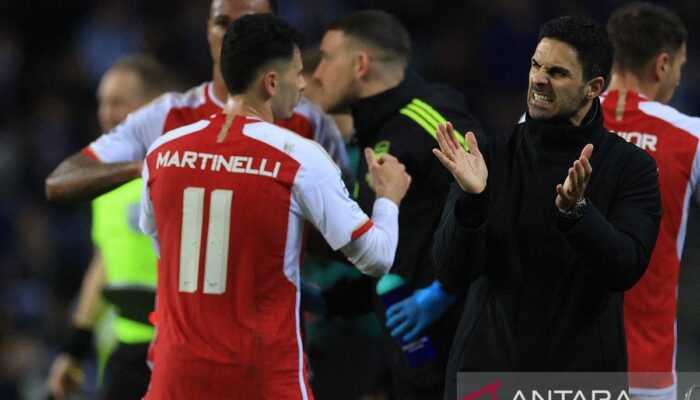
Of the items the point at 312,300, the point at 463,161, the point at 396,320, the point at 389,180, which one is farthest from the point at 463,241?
the point at 312,300

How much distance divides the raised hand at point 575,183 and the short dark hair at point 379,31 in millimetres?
2127

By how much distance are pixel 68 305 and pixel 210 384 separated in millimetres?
6336

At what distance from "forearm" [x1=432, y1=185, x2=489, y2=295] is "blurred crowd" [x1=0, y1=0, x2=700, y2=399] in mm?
5628

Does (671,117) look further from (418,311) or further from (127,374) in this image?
(127,374)

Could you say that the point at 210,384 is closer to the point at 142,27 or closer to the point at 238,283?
the point at 238,283

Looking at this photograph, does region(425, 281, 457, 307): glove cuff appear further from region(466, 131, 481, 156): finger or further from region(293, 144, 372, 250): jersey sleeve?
region(466, 131, 481, 156): finger

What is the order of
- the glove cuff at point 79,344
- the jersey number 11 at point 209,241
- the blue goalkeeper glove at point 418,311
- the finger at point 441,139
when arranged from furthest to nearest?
1. the glove cuff at point 79,344
2. the blue goalkeeper glove at point 418,311
3. the jersey number 11 at point 209,241
4. the finger at point 441,139

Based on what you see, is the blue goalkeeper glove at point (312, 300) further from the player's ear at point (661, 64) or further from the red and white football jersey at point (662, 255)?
the player's ear at point (661, 64)

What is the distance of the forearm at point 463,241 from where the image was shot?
3906mm

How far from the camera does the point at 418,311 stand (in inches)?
199

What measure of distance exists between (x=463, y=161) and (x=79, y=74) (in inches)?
305

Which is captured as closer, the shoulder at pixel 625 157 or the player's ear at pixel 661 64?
the shoulder at pixel 625 157

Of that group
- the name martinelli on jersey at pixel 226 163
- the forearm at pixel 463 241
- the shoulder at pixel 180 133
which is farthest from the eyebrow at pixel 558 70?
the shoulder at pixel 180 133

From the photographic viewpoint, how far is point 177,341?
166 inches
